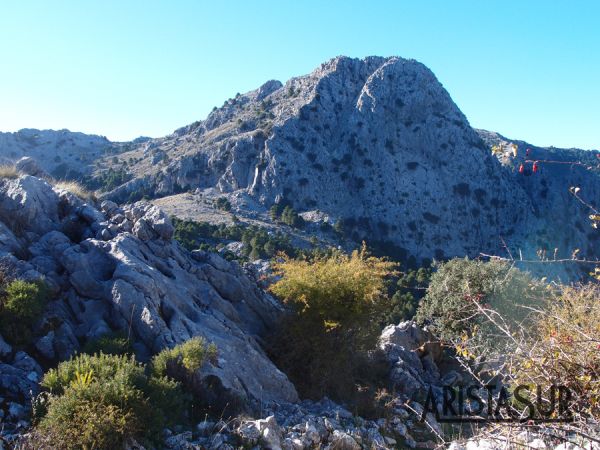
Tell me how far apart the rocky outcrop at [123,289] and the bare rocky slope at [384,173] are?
4865 centimetres

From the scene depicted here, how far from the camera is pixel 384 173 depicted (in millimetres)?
72750

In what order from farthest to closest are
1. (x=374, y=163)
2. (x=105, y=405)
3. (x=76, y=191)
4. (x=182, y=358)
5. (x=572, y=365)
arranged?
(x=374, y=163), (x=76, y=191), (x=182, y=358), (x=105, y=405), (x=572, y=365)

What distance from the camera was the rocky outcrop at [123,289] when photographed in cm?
1013

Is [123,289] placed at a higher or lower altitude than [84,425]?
higher

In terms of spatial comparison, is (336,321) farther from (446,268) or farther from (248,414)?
(446,268)

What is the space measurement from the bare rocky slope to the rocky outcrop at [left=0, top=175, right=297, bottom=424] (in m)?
48.6

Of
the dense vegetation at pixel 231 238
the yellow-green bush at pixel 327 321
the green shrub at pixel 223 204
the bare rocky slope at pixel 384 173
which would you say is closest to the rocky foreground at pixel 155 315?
the yellow-green bush at pixel 327 321

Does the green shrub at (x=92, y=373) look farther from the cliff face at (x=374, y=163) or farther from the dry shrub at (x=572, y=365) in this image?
the cliff face at (x=374, y=163)

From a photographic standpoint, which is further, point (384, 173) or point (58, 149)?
point (58, 149)

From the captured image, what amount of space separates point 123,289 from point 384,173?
64.9 meters

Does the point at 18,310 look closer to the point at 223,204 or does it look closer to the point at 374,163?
the point at 223,204

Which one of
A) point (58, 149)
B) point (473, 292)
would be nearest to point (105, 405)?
point (473, 292)

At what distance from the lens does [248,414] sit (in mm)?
9195

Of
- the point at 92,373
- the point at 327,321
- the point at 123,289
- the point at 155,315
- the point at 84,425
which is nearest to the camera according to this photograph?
the point at 84,425
